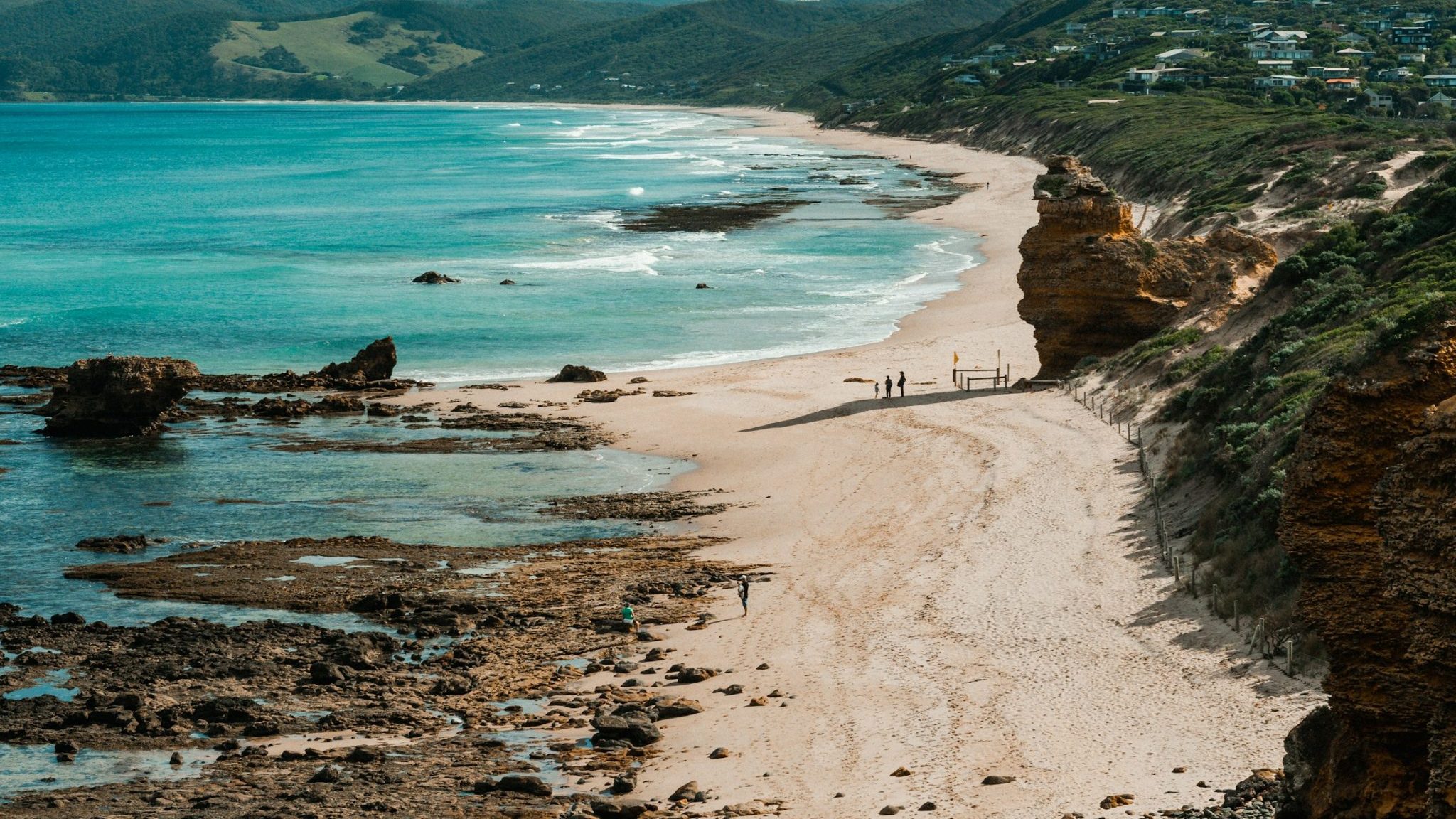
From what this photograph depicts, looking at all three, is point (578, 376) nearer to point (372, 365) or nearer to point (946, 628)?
point (372, 365)

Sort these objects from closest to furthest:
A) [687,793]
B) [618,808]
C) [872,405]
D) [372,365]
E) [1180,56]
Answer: [618,808]
[687,793]
[872,405]
[372,365]
[1180,56]

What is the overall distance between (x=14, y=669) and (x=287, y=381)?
2293 centimetres

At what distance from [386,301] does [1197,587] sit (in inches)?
1745

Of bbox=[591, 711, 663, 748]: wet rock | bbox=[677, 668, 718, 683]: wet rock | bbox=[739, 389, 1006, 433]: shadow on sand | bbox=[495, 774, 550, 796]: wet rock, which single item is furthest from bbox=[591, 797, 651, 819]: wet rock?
bbox=[739, 389, 1006, 433]: shadow on sand

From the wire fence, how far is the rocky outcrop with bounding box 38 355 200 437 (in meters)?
24.0

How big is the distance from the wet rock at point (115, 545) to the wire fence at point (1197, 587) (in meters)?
19.0

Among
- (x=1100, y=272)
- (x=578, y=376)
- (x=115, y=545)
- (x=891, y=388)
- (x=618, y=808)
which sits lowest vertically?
(x=618, y=808)

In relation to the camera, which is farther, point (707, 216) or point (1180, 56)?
point (1180, 56)

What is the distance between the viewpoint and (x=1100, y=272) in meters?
38.6

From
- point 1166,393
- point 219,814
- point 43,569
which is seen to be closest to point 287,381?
point 43,569

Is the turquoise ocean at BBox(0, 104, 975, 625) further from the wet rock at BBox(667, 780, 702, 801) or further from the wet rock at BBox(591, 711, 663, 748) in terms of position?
the wet rock at BBox(667, 780, 702, 801)

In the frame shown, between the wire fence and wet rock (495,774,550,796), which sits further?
the wire fence

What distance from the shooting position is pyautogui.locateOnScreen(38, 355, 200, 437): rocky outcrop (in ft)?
125

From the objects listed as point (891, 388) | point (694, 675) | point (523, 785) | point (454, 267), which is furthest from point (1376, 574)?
point (454, 267)
